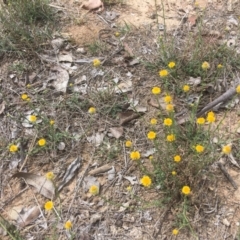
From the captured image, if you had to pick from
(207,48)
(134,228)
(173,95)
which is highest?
(207,48)

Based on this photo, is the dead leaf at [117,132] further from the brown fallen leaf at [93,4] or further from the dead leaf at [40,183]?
the brown fallen leaf at [93,4]

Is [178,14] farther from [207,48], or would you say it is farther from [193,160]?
[193,160]

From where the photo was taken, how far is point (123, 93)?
282cm

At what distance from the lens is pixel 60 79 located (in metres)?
3.10

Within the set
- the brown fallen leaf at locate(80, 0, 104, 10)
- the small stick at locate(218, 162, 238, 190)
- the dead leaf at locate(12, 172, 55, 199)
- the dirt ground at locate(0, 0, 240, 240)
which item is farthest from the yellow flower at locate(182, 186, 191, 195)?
the brown fallen leaf at locate(80, 0, 104, 10)

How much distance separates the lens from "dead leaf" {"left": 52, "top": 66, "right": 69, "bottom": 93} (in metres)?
3.03

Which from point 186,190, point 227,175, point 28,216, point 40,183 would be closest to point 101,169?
point 40,183

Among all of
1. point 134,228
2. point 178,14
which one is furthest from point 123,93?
point 178,14

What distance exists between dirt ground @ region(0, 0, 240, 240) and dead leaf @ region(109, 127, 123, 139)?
0.07ft

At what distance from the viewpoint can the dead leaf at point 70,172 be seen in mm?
2541

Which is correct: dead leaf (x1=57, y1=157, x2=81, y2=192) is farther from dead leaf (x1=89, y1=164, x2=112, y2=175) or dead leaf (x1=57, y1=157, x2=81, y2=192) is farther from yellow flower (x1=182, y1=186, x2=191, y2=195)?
yellow flower (x1=182, y1=186, x2=191, y2=195)

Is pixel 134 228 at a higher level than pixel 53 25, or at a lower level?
lower

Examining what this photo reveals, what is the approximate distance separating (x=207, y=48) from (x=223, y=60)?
0.16 m

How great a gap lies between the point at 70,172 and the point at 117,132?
17.3 inches
